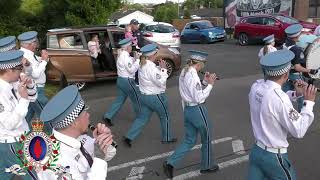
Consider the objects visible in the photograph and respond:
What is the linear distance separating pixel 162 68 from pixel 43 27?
1241cm

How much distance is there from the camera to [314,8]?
28078 millimetres

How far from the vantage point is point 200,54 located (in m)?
5.84

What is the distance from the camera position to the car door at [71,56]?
11.6m

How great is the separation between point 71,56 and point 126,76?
3749 millimetres

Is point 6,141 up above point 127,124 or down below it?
above

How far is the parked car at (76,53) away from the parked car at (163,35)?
6.45 metres

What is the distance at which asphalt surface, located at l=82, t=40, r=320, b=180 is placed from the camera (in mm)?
6125

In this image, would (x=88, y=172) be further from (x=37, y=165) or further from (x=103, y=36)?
(x=103, y=36)

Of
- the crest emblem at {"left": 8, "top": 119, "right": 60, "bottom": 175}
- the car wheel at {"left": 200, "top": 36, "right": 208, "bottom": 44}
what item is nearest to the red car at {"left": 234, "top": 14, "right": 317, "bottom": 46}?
the car wheel at {"left": 200, "top": 36, "right": 208, "bottom": 44}

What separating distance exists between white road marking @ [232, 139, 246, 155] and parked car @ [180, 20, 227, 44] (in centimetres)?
1819

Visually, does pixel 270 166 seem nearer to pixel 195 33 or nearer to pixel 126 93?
pixel 126 93

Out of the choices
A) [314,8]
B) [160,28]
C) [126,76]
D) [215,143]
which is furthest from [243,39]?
[215,143]

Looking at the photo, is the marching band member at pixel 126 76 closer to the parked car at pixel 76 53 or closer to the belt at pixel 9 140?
the parked car at pixel 76 53

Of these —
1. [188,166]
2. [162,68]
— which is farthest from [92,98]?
[188,166]
